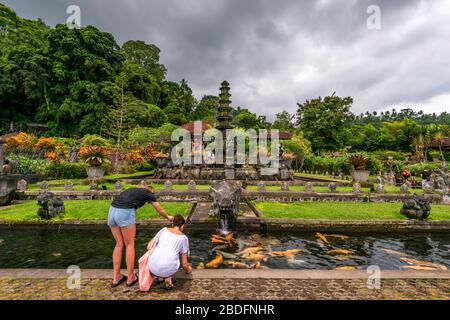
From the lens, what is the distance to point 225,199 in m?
8.07

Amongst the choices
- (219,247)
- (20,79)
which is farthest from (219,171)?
(20,79)

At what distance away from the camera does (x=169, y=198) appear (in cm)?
1187

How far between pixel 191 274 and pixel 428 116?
11614 cm

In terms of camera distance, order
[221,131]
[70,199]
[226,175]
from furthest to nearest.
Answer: [221,131]
[226,175]
[70,199]

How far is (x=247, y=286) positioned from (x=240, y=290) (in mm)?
180

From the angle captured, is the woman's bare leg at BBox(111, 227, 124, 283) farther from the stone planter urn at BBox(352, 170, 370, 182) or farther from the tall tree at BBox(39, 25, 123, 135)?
the tall tree at BBox(39, 25, 123, 135)

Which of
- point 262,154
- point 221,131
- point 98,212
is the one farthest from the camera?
point 221,131

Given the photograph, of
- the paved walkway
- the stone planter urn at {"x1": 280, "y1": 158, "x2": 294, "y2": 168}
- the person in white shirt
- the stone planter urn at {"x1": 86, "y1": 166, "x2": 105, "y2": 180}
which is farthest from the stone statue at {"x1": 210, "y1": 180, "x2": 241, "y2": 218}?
the stone planter urn at {"x1": 280, "y1": 158, "x2": 294, "y2": 168}

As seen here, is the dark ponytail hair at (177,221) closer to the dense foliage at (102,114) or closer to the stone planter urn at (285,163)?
the stone planter urn at (285,163)

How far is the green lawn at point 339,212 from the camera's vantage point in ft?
28.5

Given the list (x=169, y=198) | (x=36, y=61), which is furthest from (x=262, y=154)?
(x=36, y=61)

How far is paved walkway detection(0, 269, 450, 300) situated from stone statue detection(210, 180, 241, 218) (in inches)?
142

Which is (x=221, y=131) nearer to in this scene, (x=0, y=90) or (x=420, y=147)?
(x=0, y=90)

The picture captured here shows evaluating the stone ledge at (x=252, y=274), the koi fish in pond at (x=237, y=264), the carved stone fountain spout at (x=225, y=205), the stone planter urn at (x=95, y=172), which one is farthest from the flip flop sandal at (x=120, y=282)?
the stone planter urn at (x=95, y=172)
